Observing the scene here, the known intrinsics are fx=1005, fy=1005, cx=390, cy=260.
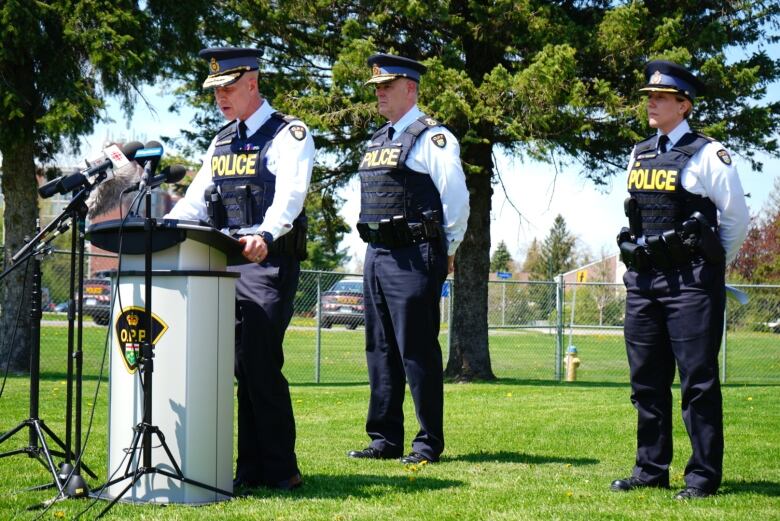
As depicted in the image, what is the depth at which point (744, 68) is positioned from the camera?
53.6 feet

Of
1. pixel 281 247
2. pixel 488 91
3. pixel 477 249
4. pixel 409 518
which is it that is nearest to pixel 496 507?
pixel 409 518

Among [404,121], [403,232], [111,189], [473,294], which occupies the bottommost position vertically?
[473,294]

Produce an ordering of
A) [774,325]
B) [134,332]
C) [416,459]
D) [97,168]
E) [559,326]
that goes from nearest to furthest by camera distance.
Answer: [134,332], [97,168], [416,459], [559,326], [774,325]

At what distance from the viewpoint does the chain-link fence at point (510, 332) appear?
18.0 meters

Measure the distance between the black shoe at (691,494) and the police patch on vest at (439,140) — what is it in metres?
2.61

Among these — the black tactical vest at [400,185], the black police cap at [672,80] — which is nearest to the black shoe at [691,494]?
the black police cap at [672,80]

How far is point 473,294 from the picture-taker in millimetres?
17578

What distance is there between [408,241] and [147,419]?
2429 millimetres

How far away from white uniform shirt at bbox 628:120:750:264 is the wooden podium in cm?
249

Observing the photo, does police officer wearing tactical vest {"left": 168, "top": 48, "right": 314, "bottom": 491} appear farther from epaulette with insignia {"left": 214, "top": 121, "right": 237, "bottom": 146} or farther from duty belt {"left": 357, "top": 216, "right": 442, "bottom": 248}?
duty belt {"left": 357, "top": 216, "right": 442, "bottom": 248}

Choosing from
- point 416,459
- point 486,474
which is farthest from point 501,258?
point 486,474

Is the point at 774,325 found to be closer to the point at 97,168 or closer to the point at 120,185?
the point at 120,185

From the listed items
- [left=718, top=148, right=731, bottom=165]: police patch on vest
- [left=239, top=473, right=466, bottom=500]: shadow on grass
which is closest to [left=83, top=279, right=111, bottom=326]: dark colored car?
[left=239, top=473, right=466, bottom=500]: shadow on grass

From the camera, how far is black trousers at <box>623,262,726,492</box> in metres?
5.39
